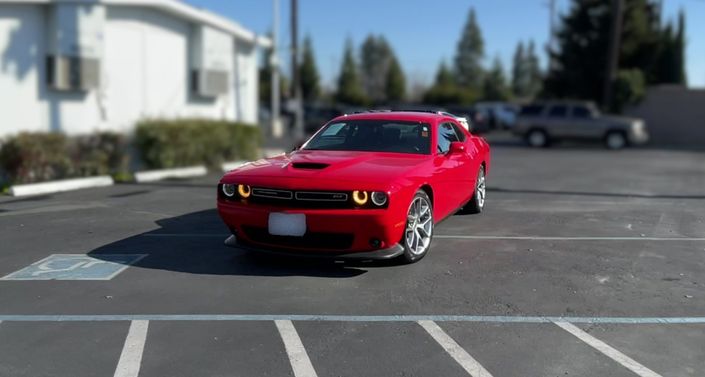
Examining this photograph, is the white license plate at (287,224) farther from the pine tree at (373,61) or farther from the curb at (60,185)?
the pine tree at (373,61)

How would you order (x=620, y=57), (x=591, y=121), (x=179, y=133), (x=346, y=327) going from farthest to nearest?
(x=620, y=57) → (x=591, y=121) → (x=179, y=133) → (x=346, y=327)

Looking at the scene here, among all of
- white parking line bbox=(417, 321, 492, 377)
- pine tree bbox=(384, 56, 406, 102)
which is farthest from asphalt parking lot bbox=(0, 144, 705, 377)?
pine tree bbox=(384, 56, 406, 102)

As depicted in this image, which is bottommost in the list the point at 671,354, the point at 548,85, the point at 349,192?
the point at 671,354

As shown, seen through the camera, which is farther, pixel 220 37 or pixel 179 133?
pixel 220 37

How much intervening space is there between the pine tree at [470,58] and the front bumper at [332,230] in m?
73.4

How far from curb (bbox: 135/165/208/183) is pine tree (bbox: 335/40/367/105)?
151 feet

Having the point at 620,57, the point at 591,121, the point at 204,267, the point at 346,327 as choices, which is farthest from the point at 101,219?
the point at 620,57

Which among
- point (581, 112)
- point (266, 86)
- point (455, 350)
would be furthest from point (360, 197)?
point (266, 86)

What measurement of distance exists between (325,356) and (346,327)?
0.58 m

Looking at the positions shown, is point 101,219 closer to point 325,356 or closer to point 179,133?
point 325,356

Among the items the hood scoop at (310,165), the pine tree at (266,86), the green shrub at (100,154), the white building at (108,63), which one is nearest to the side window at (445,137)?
the hood scoop at (310,165)

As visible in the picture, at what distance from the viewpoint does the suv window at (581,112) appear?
89.2 feet

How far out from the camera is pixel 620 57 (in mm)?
33312

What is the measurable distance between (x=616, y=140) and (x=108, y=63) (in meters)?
17.9
